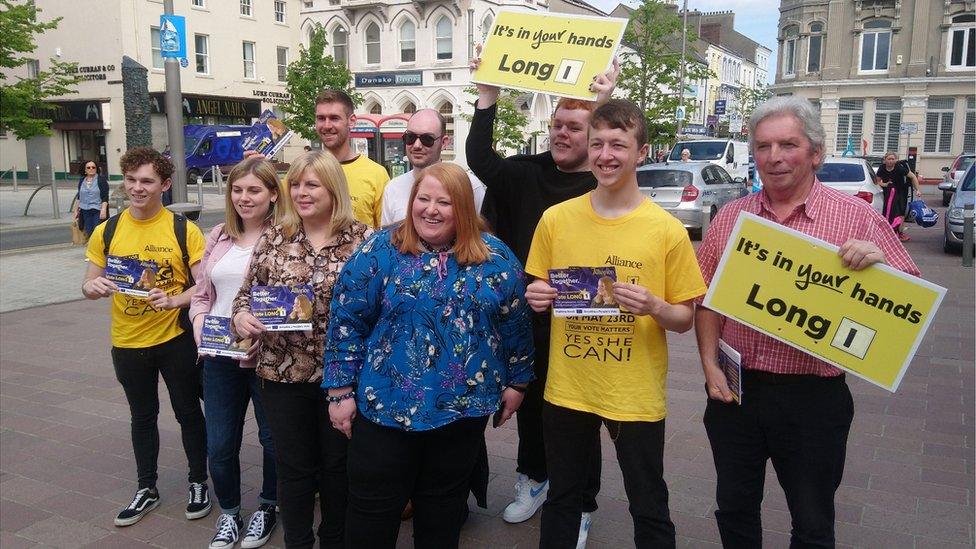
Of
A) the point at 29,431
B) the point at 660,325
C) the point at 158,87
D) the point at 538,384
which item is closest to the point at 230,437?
the point at 538,384

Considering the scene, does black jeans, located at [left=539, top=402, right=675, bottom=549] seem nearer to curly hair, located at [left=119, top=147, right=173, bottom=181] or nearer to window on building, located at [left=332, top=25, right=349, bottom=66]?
curly hair, located at [left=119, top=147, right=173, bottom=181]

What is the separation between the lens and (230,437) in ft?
12.7

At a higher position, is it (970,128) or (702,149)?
(970,128)

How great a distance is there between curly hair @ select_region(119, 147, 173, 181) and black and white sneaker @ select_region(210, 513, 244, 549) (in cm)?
188

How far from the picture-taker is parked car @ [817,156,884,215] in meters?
15.7

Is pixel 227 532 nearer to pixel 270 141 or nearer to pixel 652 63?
pixel 270 141

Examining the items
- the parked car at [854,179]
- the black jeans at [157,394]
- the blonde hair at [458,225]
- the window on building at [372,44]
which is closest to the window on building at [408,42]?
the window on building at [372,44]

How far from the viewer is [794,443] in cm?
277

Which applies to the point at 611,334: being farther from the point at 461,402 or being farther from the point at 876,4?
the point at 876,4

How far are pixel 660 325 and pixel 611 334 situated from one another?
0.19 m

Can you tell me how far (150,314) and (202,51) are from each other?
1528 inches

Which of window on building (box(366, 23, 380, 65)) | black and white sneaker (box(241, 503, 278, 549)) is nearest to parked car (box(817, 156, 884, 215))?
black and white sneaker (box(241, 503, 278, 549))

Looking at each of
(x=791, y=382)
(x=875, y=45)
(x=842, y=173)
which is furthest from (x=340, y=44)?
(x=791, y=382)

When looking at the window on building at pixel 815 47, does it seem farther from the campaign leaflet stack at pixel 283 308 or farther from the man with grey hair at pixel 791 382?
the campaign leaflet stack at pixel 283 308
